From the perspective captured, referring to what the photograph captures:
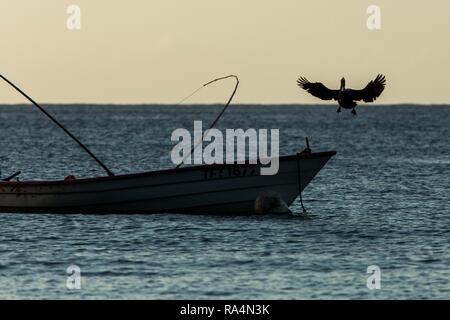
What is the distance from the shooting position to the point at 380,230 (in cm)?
3284

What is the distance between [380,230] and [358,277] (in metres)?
7.78

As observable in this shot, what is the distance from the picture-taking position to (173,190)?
1305 inches

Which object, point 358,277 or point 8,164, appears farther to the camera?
point 8,164

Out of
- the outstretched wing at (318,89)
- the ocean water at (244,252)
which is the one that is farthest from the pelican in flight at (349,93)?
the ocean water at (244,252)

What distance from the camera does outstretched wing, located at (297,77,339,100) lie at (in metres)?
28.1

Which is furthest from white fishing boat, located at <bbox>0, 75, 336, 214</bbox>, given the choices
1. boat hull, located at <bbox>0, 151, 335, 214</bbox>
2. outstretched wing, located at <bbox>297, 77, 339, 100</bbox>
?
outstretched wing, located at <bbox>297, 77, 339, 100</bbox>

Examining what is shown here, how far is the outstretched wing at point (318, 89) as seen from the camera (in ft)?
92.3

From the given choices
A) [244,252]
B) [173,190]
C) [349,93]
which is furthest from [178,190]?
[349,93]

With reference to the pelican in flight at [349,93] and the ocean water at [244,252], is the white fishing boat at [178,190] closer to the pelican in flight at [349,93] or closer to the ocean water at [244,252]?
the ocean water at [244,252]

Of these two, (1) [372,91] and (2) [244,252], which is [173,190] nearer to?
(2) [244,252]

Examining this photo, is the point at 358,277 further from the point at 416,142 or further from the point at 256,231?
the point at 416,142
